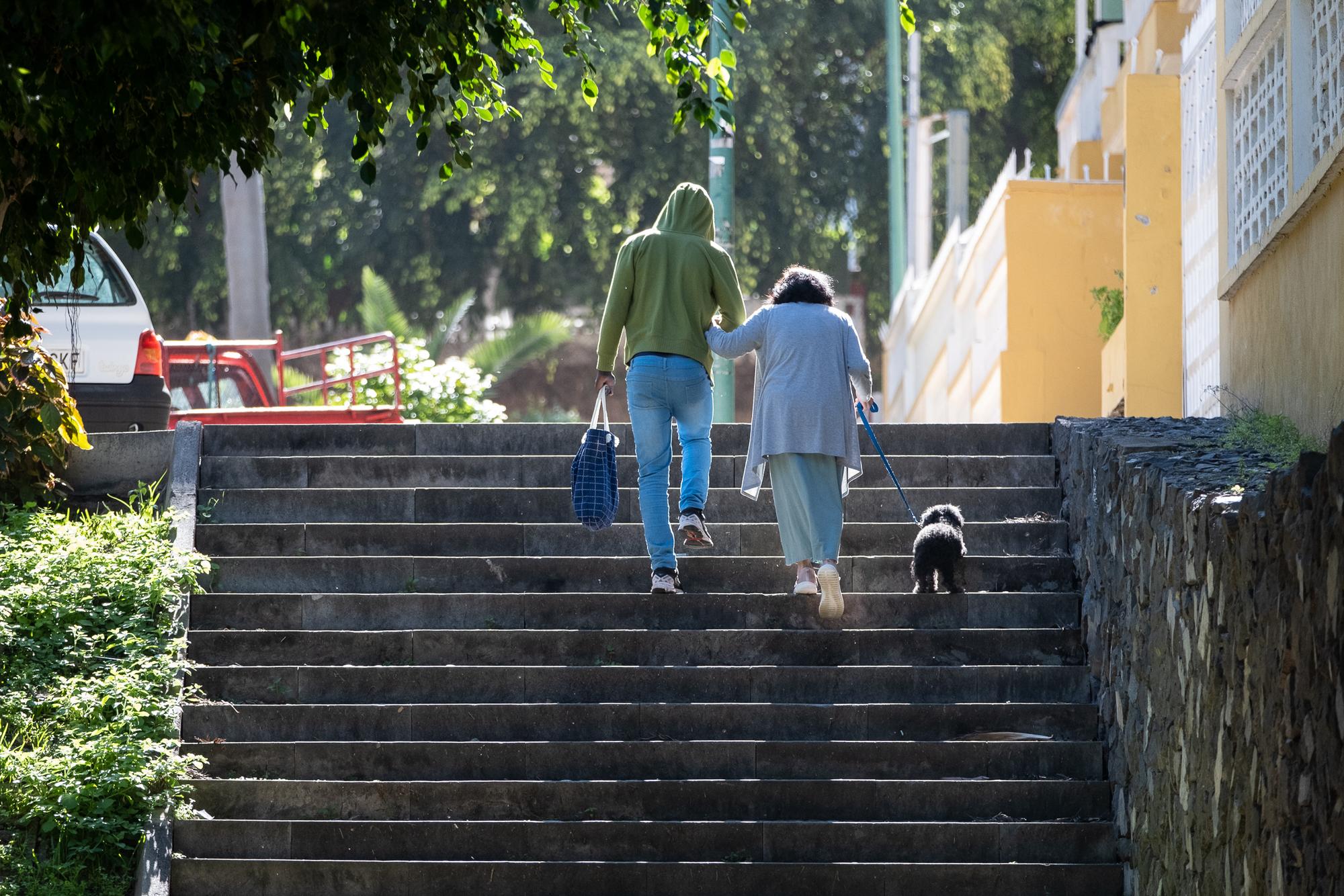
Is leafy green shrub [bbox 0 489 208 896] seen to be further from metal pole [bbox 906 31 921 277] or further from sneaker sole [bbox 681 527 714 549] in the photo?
metal pole [bbox 906 31 921 277]

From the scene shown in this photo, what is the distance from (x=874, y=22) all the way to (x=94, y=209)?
2411cm

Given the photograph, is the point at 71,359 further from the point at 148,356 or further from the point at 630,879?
the point at 630,879

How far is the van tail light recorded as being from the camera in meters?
11.4

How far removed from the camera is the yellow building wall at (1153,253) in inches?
476

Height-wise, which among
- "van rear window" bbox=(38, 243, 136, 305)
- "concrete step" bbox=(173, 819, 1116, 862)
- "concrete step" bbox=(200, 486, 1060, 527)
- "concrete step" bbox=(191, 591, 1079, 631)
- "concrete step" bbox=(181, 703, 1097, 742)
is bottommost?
"concrete step" bbox=(173, 819, 1116, 862)

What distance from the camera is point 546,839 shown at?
23.8 feet

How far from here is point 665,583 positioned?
862cm

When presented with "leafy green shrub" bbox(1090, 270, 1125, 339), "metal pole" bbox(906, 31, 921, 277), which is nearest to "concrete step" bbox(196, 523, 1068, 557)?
"leafy green shrub" bbox(1090, 270, 1125, 339)

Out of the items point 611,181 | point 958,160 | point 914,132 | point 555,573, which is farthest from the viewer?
point 611,181

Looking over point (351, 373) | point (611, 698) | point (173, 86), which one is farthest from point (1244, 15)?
point (351, 373)

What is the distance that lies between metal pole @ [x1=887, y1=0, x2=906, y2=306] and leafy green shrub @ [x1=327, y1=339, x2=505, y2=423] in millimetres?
8955

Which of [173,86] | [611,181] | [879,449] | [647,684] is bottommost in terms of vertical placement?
[647,684]

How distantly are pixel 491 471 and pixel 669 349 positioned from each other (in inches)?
70.8

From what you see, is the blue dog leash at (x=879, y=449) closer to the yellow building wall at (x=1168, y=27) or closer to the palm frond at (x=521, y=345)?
the yellow building wall at (x=1168, y=27)
